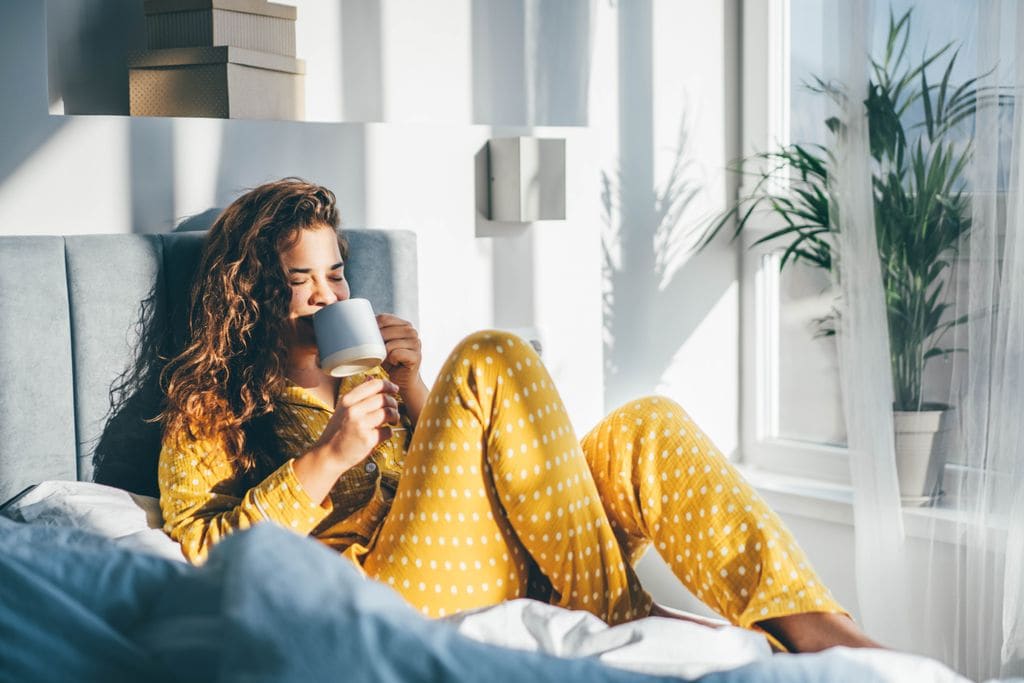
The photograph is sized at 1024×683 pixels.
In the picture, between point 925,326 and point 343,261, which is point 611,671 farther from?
point 925,326

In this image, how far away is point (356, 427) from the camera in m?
1.75

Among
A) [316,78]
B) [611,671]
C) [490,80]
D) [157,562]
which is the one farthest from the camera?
[490,80]

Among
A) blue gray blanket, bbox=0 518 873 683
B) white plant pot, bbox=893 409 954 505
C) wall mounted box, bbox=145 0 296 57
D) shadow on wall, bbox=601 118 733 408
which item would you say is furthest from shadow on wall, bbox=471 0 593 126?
blue gray blanket, bbox=0 518 873 683

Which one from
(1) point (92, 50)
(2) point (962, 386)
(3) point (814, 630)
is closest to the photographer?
(3) point (814, 630)

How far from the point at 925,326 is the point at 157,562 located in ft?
7.12

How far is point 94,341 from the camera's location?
6.40 ft

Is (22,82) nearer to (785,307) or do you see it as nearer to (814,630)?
(814,630)

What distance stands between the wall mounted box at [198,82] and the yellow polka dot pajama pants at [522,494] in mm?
742

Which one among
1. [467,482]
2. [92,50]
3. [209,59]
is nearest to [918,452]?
[467,482]

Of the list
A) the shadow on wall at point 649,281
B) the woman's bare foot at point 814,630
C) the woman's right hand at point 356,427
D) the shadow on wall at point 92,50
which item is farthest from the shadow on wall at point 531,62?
the woman's bare foot at point 814,630

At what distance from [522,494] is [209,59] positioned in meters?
1.05

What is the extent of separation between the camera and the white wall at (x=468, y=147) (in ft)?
6.81

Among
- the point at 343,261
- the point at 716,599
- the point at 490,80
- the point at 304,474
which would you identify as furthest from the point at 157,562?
the point at 490,80

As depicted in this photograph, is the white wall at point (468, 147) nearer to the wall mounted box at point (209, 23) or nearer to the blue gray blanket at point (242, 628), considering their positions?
the wall mounted box at point (209, 23)
